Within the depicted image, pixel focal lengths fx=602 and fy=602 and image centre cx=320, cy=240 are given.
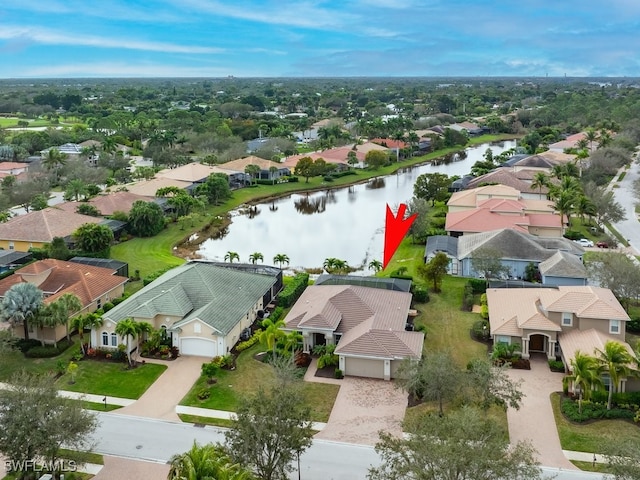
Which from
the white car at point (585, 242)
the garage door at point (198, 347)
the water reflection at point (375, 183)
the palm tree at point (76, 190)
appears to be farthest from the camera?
the water reflection at point (375, 183)

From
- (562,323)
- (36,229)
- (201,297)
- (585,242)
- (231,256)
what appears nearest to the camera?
(562,323)

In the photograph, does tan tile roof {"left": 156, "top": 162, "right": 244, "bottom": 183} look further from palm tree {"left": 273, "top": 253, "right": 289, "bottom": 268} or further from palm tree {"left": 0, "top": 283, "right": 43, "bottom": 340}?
palm tree {"left": 0, "top": 283, "right": 43, "bottom": 340}

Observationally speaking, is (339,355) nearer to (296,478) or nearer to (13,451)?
(296,478)

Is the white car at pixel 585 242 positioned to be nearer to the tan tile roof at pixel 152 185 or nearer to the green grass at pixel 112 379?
the green grass at pixel 112 379

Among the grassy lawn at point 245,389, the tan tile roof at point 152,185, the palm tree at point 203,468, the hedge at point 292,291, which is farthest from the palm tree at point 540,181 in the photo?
the palm tree at point 203,468

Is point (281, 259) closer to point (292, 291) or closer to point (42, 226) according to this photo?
point (292, 291)

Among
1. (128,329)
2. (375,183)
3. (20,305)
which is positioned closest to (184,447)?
(128,329)

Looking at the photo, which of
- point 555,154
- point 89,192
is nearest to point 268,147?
point 89,192
